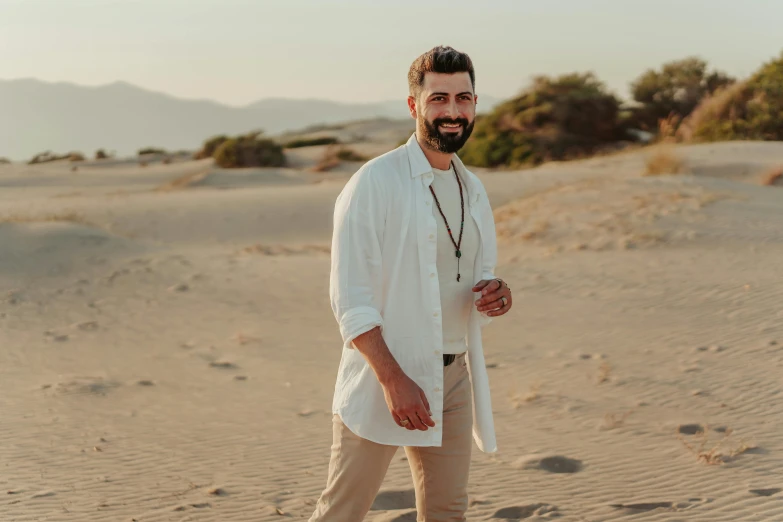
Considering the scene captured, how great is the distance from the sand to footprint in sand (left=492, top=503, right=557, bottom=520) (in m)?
0.02

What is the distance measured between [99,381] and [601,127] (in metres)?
22.9

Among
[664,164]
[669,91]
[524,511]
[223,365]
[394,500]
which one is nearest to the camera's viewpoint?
[524,511]

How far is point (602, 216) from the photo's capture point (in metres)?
13.3

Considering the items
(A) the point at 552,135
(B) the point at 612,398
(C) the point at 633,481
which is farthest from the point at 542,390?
(A) the point at 552,135

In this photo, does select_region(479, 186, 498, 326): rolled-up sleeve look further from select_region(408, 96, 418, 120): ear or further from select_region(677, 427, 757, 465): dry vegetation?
select_region(677, 427, 757, 465): dry vegetation

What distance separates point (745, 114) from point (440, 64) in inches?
953

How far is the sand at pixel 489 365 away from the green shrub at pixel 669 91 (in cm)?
1517

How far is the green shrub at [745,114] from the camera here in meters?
24.3

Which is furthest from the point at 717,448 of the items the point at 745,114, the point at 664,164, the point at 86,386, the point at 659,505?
the point at 745,114

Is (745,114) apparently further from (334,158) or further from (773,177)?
(334,158)

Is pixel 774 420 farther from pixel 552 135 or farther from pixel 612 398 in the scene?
pixel 552 135

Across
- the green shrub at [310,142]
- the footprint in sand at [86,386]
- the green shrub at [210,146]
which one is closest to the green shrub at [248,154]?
the green shrub at [210,146]

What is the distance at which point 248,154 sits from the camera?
32.7m

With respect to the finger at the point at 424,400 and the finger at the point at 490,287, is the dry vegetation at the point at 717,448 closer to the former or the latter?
the finger at the point at 490,287
